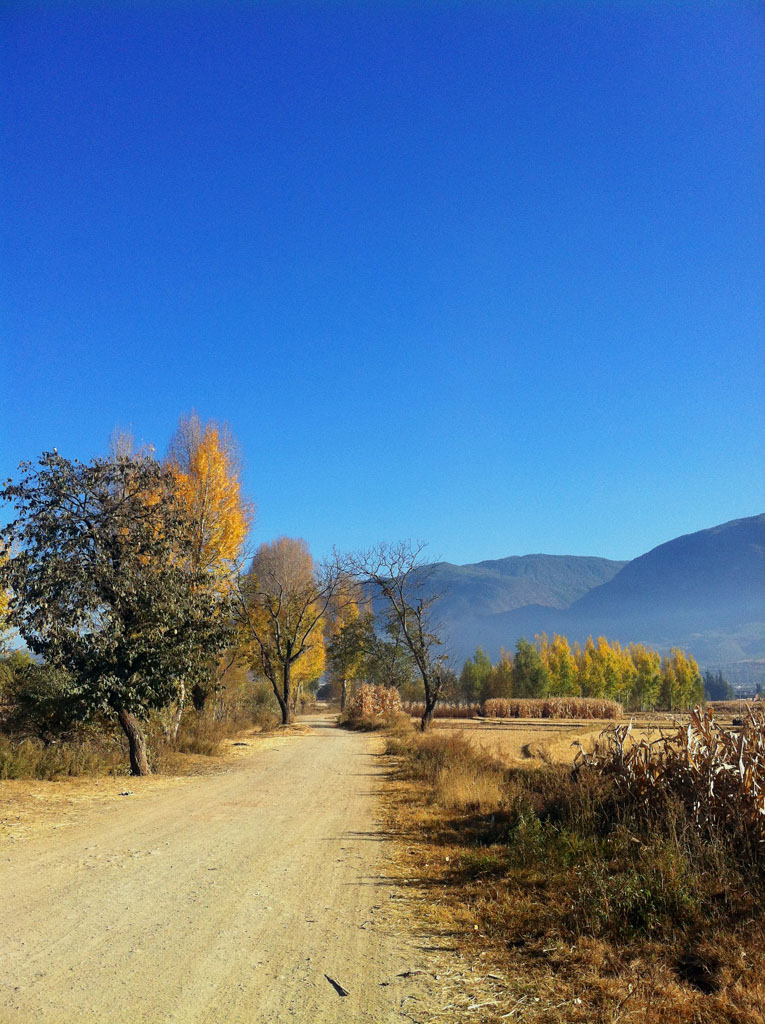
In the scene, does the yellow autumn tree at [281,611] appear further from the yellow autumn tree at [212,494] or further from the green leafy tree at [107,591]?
the green leafy tree at [107,591]

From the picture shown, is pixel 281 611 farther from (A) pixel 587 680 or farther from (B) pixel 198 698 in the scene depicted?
(A) pixel 587 680

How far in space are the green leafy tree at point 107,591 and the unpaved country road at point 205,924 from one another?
448 centimetres

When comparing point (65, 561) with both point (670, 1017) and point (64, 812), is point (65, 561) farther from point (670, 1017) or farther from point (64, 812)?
point (670, 1017)

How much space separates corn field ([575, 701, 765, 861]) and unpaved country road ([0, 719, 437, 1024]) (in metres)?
3.00

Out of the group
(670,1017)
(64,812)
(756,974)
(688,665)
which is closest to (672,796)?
(756,974)

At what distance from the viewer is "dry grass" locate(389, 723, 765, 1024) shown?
430 cm

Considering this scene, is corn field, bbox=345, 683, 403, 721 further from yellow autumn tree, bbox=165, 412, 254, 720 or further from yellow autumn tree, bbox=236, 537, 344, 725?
yellow autumn tree, bbox=165, 412, 254, 720

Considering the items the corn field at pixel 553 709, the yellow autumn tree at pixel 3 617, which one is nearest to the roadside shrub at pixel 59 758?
the yellow autumn tree at pixel 3 617

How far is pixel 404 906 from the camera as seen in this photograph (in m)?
6.38

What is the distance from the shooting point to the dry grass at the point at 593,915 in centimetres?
430

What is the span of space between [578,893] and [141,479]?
1251 cm

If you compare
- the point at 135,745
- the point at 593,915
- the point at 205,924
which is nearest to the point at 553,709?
the point at 135,745

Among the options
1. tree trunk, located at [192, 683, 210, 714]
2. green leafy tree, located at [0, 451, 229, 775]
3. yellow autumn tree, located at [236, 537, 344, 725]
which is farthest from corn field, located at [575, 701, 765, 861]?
yellow autumn tree, located at [236, 537, 344, 725]

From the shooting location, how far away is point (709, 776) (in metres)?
6.94
